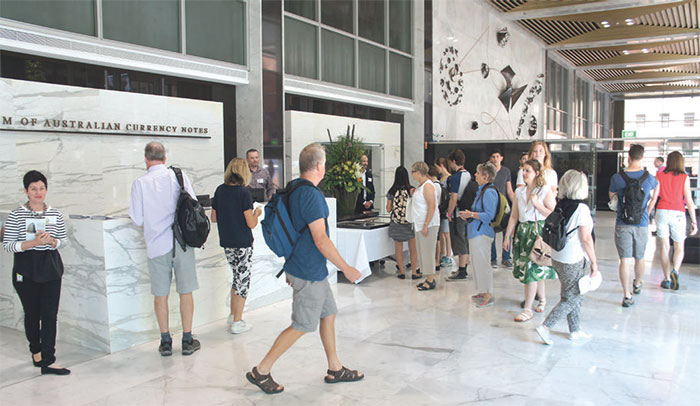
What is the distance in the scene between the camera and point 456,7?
14.6 metres

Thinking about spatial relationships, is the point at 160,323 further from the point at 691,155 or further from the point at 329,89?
the point at 691,155

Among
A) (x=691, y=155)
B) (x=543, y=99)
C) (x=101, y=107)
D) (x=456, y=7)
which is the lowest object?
(x=691, y=155)

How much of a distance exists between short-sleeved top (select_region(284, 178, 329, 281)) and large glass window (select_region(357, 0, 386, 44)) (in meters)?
8.94

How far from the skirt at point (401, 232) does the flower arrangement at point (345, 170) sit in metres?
0.98

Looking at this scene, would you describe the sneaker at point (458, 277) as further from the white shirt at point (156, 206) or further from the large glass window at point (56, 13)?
the large glass window at point (56, 13)

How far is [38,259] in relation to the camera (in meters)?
3.94

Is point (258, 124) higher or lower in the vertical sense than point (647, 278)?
higher

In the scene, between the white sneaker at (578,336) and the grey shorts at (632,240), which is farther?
the grey shorts at (632,240)

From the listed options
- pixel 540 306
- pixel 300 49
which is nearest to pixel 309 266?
pixel 540 306

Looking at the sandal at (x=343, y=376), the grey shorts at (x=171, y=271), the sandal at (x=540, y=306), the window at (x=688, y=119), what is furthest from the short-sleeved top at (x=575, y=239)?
the window at (x=688, y=119)

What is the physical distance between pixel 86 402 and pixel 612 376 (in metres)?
3.55

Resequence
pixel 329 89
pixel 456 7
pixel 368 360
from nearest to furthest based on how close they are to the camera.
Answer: pixel 368 360, pixel 329 89, pixel 456 7

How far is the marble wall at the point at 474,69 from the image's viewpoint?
1409cm

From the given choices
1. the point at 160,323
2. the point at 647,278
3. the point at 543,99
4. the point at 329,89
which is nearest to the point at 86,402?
the point at 160,323
